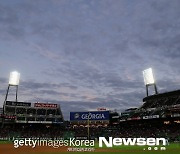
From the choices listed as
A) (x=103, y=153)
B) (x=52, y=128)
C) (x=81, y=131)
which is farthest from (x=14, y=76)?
(x=103, y=153)

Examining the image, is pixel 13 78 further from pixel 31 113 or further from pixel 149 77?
pixel 149 77

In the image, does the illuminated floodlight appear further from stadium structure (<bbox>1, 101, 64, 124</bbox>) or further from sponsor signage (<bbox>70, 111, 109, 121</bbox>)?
sponsor signage (<bbox>70, 111, 109, 121</bbox>)

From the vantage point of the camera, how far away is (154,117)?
234ft

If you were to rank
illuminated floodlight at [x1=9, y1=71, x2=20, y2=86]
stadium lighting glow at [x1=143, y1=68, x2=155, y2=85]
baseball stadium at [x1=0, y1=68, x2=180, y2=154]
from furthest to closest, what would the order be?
1. illuminated floodlight at [x1=9, y1=71, x2=20, y2=86]
2. stadium lighting glow at [x1=143, y1=68, x2=155, y2=85]
3. baseball stadium at [x1=0, y1=68, x2=180, y2=154]

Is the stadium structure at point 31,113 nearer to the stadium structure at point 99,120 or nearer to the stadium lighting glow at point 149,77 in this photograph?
the stadium structure at point 99,120

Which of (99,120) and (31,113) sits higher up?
(31,113)

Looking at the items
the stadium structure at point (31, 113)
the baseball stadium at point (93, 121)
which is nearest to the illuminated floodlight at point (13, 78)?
the baseball stadium at point (93, 121)

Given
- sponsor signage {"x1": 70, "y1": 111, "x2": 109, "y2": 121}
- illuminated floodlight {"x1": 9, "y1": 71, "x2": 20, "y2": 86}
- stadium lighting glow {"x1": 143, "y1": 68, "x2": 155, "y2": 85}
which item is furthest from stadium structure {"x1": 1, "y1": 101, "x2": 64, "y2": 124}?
stadium lighting glow {"x1": 143, "y1": 68, "x2": 155, "y2": 85}

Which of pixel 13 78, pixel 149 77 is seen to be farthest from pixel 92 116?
pixel 13 78

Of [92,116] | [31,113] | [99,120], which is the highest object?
[31,113]

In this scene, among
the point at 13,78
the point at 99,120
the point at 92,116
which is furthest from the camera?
the point at 13,78

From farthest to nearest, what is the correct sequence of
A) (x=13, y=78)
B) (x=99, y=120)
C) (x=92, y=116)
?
(x=13, y=78)
(x=99, y=120)
(x=92, y=116)

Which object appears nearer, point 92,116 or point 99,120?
point 92,116

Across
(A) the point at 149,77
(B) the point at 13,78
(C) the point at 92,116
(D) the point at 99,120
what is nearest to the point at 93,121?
(D) the point at 99,120
